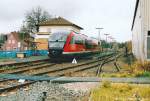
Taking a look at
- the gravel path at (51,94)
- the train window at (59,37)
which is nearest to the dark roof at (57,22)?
the train window at (59,37)

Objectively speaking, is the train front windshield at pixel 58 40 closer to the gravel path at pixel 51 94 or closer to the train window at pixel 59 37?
the train window at pixel 59 37

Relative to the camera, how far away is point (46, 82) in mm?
15609

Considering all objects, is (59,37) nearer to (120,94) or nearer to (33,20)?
(120,94)

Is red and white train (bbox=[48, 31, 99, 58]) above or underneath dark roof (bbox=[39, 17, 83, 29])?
underneath

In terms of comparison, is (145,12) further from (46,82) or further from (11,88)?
(11,88)

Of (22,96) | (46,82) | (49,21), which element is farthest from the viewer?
(49,21)

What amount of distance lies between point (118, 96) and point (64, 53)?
2294cm

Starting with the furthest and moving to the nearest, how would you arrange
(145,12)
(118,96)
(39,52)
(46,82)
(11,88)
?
(39,52) < (145,12) < (46,82) < (11,88) < (118,96)

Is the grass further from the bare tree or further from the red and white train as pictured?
the bare tree

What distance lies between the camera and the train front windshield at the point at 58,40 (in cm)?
3343

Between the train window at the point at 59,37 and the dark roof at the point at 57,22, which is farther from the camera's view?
the dark roof at the point at 57,22

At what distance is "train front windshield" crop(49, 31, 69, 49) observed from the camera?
3343cm

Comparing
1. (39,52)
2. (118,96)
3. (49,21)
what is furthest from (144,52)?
(49,21)

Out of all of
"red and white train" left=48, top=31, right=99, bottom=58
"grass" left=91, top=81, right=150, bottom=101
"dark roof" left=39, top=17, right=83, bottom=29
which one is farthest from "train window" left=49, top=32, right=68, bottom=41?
"dark roof" left=39, top=17, right=83, bottom=29
